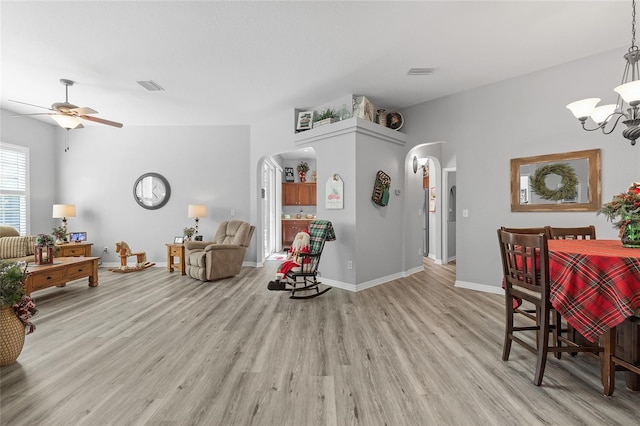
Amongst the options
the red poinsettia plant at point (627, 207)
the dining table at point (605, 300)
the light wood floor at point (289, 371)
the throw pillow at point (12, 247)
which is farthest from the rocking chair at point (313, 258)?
the throw pillow at point (12, 247)

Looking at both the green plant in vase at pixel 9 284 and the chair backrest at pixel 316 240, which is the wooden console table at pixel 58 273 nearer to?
the green plant in vase at pixel 9 284

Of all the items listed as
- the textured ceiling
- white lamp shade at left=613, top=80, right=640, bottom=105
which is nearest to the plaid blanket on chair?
the textured ceiling

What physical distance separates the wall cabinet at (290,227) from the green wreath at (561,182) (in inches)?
239

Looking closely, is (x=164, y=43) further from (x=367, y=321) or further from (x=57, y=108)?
(x=367, y=321)

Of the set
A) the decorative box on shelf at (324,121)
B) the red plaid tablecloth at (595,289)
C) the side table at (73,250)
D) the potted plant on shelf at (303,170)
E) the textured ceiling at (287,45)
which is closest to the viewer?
the red plaid tablecloth at (595,289)

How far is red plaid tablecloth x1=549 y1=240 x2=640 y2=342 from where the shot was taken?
62.2 inches

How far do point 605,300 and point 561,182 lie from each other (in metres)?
2.66

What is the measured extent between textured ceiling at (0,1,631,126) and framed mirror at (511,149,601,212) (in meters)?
1.25

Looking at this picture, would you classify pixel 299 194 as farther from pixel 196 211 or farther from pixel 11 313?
pixel 11 313

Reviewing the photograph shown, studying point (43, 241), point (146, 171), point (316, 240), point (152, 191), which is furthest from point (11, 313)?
point (146, 171)

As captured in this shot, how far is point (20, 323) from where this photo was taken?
2.20 meters

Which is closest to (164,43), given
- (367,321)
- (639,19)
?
(367,321)

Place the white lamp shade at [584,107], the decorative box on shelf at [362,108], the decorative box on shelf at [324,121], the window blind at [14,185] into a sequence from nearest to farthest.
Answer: the white lamp shade at [584,107] < the decorative box on shelf at [362,108] < the decorative box on shelf at [324,121] < the window blind at [14,185]

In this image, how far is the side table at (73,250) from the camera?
521cm
